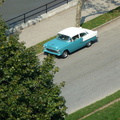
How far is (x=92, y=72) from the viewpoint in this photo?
23891 millimetres

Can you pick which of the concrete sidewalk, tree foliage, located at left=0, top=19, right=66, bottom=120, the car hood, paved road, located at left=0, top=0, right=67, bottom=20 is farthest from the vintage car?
tree foliage, located at left=0, top=19, right=66, bottom=120

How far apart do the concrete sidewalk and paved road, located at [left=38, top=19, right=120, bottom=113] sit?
3396 mm

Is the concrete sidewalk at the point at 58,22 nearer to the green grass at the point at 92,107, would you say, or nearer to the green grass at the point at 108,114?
the green grass at the point at 92,107

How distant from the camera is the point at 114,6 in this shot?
3394 cm

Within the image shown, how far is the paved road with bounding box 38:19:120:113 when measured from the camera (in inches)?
838

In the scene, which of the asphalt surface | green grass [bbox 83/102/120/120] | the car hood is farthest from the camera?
the asphalt surface

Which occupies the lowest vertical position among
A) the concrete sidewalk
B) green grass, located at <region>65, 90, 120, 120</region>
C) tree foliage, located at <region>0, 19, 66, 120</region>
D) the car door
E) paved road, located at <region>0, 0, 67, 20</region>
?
paved road, located at <region>0, 0, 67, 20</region>

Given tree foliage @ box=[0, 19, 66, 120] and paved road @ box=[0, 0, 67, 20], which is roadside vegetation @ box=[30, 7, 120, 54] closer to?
paved road @ box=[0, 0, 67, 20]

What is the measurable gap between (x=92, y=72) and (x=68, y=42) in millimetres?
3172

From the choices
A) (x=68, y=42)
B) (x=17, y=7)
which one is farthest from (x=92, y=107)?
(x=17, y=7)

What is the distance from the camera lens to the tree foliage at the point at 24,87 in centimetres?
1241

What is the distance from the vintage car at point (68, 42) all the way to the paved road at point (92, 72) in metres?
0.52

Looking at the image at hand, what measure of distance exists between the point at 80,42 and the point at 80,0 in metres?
4.08

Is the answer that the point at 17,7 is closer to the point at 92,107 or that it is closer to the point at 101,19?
the point at 101,19
